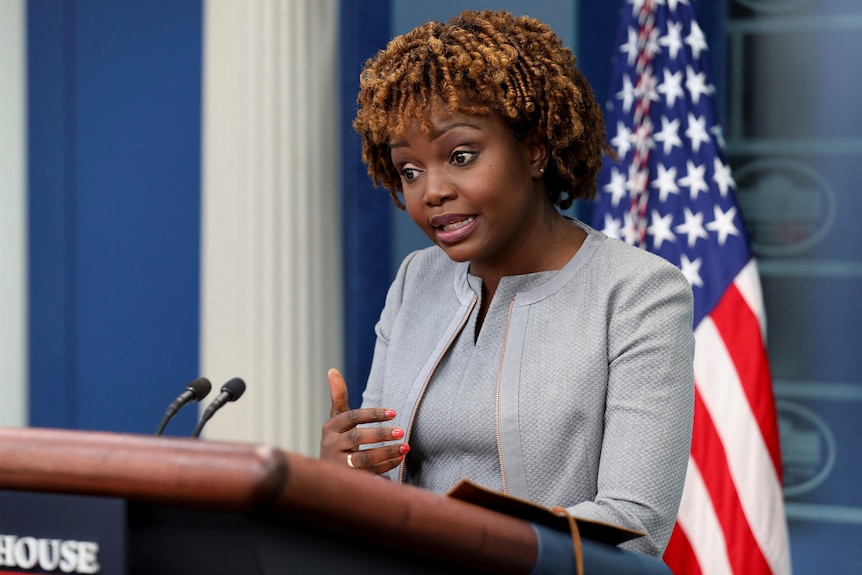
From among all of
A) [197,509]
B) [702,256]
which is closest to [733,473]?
[702,256]

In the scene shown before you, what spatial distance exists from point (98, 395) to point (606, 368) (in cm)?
294

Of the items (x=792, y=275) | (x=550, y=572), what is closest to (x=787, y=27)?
(x=792, y=275)

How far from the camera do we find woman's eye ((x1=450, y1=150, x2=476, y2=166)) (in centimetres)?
131

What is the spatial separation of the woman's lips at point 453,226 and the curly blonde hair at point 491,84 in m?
0.13

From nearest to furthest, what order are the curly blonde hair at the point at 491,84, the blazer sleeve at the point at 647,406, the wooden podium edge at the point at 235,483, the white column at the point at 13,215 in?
the wooden podium edge at the point at 235,483, the blazer sleeve at the point at 647,406, the curly blonde hair at the point at 491,84, the white column at the point at 13,215

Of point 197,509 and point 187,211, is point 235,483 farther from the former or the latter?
point 187,211

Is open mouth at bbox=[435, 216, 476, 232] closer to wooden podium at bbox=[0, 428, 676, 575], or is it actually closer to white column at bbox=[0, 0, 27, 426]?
wooden podium at bbox=[0, 428, 676, 575]

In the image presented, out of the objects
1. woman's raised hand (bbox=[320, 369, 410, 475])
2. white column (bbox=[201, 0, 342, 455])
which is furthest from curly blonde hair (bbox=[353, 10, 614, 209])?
white column (bbox=[201, 0, 342, 455])

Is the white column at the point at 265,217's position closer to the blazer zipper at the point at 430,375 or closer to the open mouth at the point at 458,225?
the blazer zipper at the point at 430,375

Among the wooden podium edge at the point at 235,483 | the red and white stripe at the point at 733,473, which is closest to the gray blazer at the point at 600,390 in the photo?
the wooden podium edge at the point at 235,483

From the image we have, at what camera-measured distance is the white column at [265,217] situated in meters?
3.17

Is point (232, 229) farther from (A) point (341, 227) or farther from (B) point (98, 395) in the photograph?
(B) point (98, 395)

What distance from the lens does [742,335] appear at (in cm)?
251

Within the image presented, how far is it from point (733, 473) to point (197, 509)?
2.06m
